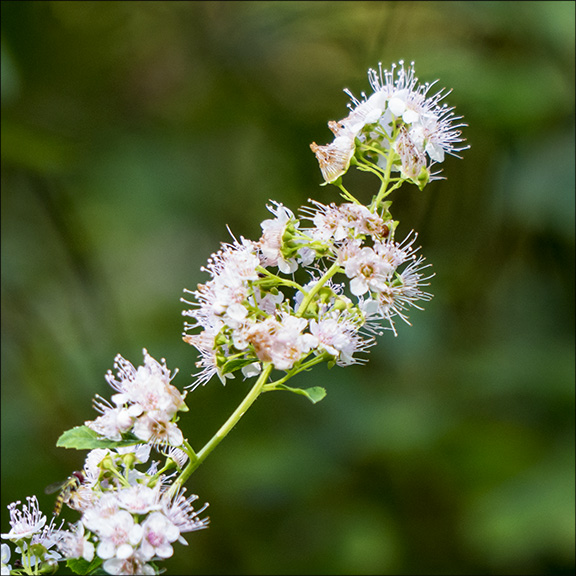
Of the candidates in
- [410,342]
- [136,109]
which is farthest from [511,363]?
[136,109]

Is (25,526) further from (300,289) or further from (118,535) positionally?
(300,289)

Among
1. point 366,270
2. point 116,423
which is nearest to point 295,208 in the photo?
point 366,270

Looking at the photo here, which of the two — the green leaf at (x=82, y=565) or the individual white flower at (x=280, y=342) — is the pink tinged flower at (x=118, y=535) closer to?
the green leaf at (x=82, y=565)

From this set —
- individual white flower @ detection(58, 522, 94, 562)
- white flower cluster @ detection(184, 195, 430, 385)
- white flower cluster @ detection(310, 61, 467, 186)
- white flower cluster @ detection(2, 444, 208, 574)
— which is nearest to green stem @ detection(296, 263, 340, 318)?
white flower cluster @ detection(184, 195, 430, 385)

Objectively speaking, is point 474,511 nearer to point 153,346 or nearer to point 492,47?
point 153,346

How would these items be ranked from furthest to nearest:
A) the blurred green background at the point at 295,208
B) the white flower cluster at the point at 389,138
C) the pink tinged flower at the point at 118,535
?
the blurred green background at the point at 295,208, the white flower cluster at the point at 389,138, the pink tinged flower at the point at 118,535

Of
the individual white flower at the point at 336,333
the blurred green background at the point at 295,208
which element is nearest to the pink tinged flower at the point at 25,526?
the individual white flower at the point at 336,333

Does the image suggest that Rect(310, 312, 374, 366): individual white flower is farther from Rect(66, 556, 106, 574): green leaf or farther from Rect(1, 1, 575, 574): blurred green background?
Rect(1, 1, 575, 574): blurred green background
